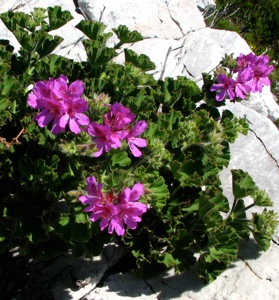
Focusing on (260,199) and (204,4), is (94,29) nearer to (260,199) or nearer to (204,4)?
(260,199)

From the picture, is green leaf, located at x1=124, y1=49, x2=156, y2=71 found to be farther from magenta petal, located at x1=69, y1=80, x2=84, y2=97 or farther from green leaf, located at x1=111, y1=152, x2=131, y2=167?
magenta petal, located at x1=69, y1=80, x2=84, y2=97

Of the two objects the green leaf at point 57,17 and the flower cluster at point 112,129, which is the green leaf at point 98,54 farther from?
the flower cluster at point 112,129

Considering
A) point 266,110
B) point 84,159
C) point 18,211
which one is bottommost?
point 266,110

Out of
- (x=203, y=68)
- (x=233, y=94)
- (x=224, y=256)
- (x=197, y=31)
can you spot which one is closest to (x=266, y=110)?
(x=203, y=68)

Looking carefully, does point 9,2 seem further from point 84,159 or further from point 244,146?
point 84,159

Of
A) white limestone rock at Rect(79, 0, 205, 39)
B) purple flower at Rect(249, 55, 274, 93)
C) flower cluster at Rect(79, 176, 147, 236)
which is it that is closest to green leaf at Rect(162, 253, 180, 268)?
flower cluster at Rect(79, 176, 147, 236)

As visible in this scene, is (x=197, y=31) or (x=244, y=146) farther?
(x=197, y=31)

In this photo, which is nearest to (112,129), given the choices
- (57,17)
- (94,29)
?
(94,29)
